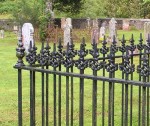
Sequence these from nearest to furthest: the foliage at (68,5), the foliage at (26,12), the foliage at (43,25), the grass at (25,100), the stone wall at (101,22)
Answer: the grass at (25,100), the foliage at (43,25), the foliage at (26,12), the stone wall at (101,22), the foliage at (68,5)

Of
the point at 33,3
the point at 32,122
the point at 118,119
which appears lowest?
the point at 118,119

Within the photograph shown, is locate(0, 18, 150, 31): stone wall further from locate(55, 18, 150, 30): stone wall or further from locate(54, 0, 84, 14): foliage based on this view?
locate(54, 0, 84, 14): foliage

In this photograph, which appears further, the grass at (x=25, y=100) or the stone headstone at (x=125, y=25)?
the stone headstone at (x=125, y=25)

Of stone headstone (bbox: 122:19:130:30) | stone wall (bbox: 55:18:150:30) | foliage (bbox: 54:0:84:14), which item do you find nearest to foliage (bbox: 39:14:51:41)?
stone wall (bbox: 55:18:150:30)

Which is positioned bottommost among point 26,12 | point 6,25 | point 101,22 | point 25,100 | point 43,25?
point 25,100

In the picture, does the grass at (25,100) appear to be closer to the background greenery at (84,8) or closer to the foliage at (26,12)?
the background greenery at (84,8)

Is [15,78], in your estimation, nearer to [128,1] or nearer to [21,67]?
[21,67]

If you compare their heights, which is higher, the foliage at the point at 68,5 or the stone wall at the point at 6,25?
the foliage at the point at 68,5

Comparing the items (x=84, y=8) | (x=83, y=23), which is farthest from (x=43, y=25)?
(x=84, y=8)

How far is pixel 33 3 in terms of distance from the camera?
84.9ft

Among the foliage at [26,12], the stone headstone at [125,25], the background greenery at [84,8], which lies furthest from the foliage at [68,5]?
the foliage at [26,12]

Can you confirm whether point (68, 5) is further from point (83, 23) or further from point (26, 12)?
point (26, 12)

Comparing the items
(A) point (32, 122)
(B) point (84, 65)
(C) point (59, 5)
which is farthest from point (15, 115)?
(C) point (59, 5)

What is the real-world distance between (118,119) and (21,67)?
3.72 m
